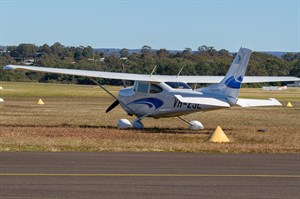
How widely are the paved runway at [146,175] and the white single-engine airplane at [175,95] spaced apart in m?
7.54

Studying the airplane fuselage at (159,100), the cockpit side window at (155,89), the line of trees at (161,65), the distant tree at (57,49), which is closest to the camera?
the airplane fuselage at (159,100)

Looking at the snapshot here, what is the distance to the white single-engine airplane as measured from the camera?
26.2m

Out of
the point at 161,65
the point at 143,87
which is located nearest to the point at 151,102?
the point at 143,87

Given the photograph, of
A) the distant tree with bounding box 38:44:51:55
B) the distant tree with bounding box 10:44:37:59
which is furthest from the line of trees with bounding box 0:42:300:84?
the distant tree with bounding box 38:44:51:55

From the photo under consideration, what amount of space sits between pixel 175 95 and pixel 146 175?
12517 millimetres

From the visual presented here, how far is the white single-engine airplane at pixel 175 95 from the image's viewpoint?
86.1 feet

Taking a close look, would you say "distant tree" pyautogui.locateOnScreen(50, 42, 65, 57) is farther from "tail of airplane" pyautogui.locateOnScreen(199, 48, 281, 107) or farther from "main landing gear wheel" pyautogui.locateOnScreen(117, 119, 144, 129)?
"tail of airplane" pyautogui.locateOnScreen(199, 48, 281, 107)

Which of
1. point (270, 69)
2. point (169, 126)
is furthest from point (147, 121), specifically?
point (270, 69)

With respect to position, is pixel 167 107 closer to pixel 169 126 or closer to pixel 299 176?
pixel 169 126

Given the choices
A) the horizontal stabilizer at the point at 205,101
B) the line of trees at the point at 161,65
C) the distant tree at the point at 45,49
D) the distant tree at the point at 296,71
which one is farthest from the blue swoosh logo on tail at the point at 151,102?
the distant tree at the point at 45,49

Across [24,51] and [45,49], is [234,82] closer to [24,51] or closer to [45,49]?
[24,51]

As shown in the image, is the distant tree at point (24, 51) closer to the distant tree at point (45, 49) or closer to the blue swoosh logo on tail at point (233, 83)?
the distant tree at point (45, 49)

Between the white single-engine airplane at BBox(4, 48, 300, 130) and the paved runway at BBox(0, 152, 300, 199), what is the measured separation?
7536 millimetres

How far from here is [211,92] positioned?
26.5 meters
